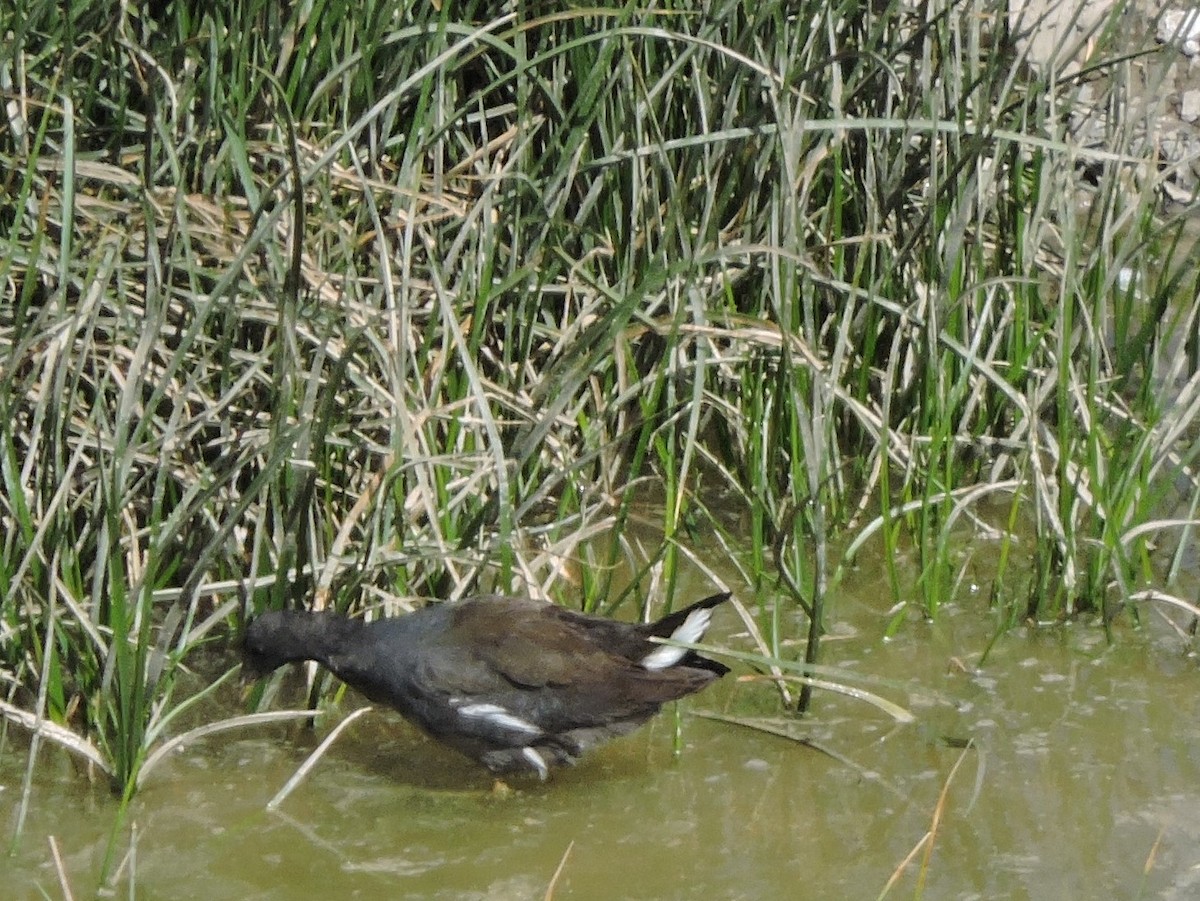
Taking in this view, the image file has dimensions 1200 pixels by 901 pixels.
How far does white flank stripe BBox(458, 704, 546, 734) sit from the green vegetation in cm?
28

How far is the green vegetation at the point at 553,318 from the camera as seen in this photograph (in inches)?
121

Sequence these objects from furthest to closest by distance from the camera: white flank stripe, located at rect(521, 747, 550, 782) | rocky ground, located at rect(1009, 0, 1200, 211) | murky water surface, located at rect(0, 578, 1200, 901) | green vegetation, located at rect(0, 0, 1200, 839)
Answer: rocky ground, located at rect(1009, 0, 1200, 211)
green vegetation, located at rect(0, 0, 1200, 839)
white flank stripe, located at rect(521, 747, 550, 782)
murky water surface, located at rect(0, 578, 1200, 901)

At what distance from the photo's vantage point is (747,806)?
2.81m

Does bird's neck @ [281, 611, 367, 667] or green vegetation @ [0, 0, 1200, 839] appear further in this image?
green vegetation @ [0, 0, 1200, 839]

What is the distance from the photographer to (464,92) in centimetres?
393

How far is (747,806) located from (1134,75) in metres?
3.83

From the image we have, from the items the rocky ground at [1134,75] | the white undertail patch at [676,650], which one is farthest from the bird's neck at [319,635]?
the rocky ground at [1134,75]

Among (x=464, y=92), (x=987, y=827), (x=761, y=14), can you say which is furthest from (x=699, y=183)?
(x=987, y=827)

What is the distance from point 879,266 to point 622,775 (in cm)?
134

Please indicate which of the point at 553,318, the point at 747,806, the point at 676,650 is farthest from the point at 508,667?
the point at 553,318

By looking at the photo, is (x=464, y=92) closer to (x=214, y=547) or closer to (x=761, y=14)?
(x=761, y=14)

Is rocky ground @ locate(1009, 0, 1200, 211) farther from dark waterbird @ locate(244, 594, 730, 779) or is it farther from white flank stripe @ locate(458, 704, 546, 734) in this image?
white flank stripe @ locate(458, 704, 546, 734)

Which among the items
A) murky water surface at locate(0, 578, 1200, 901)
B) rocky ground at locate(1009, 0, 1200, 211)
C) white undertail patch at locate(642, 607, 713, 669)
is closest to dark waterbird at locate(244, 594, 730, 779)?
white undertail patch at locate(642, 607, 713, 669)

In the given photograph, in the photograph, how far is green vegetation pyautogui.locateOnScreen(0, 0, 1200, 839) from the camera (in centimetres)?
309
